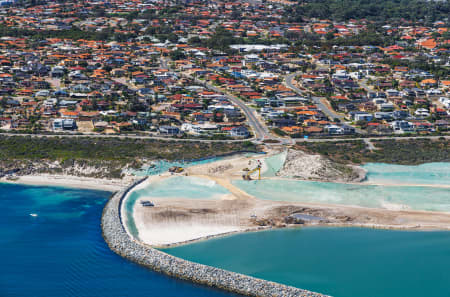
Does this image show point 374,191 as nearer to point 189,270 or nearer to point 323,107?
point 189,270

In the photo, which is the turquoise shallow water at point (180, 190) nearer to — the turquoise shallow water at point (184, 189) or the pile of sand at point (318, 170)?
the turquoise shallow water at point (184, 189)

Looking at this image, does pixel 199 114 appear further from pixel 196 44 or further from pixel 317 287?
pixel 196 44

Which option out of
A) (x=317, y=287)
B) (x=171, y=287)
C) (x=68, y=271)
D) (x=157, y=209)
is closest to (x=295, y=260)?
(x=317, y=287)

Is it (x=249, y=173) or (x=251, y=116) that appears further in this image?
(x=251, y=116)

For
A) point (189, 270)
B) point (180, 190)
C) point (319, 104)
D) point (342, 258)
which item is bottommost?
point (342, 258)

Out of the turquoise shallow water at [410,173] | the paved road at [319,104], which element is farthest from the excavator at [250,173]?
the paved road at [319,104]

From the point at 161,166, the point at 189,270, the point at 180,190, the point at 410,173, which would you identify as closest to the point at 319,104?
the point at 410,173

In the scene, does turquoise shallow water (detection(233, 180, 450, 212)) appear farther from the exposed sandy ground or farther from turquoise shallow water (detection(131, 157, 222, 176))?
turquoise shallow water (detection(131, 157, 222, 176))
